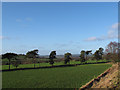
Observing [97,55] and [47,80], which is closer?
[47,80]

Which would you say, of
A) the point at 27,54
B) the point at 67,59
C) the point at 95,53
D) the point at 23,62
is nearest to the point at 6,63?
the point at 23,62

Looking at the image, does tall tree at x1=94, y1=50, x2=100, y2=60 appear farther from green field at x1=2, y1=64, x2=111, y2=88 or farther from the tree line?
green field at x1=2, y1=64, x2=111, y2=88

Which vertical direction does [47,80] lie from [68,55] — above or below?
below

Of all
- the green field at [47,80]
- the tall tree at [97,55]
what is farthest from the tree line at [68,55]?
the green field at [47,80]

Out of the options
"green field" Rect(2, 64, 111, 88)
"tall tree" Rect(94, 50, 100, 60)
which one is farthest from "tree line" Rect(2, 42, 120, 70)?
"green field" Rect(2, 64, 111, 88)

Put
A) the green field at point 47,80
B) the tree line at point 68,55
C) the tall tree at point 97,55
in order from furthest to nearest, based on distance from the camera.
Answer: the tall tree at point 97,55 → the tree line at point 68,55 → the green field at point 47,80

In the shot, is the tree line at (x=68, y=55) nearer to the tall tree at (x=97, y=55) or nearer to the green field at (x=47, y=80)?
the tall tree at (x=97, y=55)

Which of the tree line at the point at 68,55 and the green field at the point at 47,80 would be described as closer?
the green field at the point at 47,80

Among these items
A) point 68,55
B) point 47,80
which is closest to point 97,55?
point 68,55

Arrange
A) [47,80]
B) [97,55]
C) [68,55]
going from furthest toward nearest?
1. [97,55]
2. [68,55]
3. [47,80]

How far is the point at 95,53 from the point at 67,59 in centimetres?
2063

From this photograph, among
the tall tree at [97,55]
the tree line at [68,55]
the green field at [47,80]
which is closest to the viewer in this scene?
the green field at [47,80]

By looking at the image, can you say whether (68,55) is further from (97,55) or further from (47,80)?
(47,80)

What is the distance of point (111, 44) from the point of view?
38500mm
